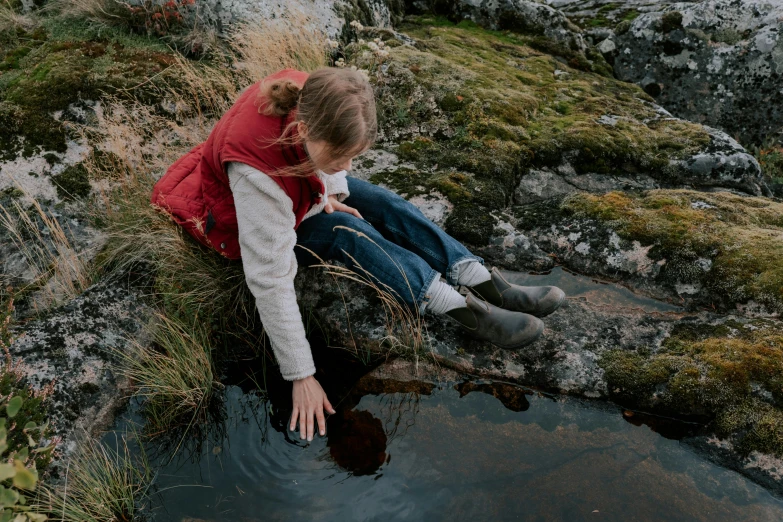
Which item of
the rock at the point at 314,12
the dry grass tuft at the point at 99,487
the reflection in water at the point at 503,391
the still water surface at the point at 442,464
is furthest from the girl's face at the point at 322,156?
the rock at the point at 314,12

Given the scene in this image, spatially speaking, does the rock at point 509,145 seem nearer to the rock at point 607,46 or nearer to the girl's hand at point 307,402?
the girl's hand at point 307,402

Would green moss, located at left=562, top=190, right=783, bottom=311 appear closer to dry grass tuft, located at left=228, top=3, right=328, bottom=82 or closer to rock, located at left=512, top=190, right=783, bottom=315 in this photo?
rock, located at left=512, top=190, right=783, bottom=315

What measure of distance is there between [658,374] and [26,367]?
4157 mm

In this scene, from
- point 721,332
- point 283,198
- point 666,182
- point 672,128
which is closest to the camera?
A: point 283,198

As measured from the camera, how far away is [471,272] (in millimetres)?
4043

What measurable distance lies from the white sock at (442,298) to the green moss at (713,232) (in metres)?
1.88

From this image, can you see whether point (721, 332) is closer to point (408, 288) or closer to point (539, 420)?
point (539, 420)

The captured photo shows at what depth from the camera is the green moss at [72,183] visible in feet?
16.7

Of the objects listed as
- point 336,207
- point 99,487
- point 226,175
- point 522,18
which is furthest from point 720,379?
point 522,18

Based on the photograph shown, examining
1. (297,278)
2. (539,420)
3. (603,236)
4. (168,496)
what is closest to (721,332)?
(603,236)

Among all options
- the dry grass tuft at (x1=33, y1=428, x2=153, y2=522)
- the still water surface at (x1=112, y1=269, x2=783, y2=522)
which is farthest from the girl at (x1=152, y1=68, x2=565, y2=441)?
the dry grass tuft at (x1=33, y1=428, x2=153, y2=522)

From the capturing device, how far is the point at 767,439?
3.31 metres

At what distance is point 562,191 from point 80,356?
463 cm

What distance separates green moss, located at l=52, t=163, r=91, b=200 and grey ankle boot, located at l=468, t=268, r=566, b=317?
378 cm
